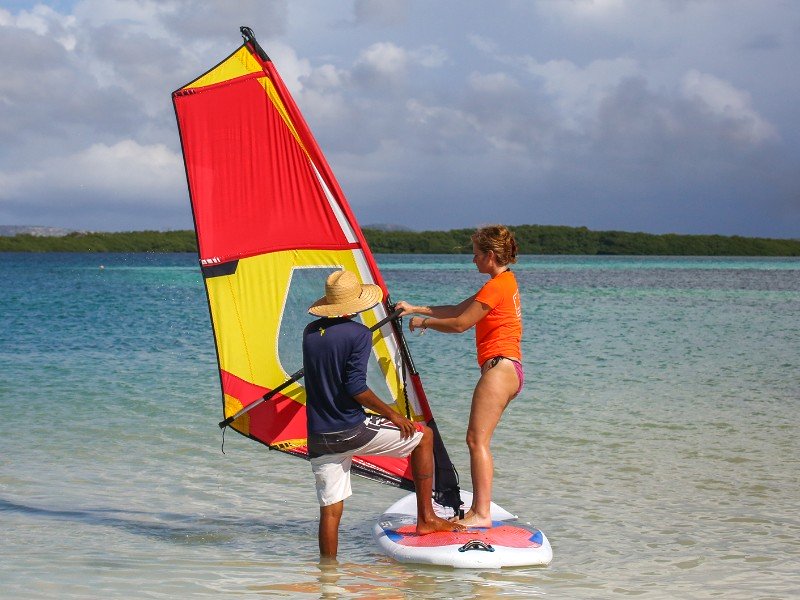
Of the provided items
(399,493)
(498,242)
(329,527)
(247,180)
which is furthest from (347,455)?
(399,493)

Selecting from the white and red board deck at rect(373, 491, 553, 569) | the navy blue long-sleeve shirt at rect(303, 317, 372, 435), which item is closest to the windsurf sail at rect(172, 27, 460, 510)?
the white and red board deck at rect(373, 491, 553, 569)

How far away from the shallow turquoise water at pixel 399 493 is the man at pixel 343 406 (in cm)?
58

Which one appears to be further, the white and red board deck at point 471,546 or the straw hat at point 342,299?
the white and red board deck at point 471,546

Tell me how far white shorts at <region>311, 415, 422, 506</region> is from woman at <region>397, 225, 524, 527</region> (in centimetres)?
37

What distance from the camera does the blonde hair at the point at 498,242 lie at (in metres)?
5.14

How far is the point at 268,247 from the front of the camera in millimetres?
5773

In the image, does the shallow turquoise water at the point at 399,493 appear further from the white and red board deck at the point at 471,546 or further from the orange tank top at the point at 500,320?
the orange tank top at the point at 500,320

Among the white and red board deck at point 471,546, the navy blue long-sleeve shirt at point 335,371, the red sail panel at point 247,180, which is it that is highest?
the red sail panel at point 247,180

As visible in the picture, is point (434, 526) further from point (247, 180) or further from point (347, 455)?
point (247, 180)

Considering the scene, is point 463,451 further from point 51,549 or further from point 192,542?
point 51,549

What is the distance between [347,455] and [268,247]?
1381 millimetres

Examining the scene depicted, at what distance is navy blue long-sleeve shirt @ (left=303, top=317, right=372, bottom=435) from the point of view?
4855mm

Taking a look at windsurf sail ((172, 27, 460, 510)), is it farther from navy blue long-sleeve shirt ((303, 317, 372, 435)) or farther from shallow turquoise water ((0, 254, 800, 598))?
shallow turquoise water ((0, 254, 800, 598))

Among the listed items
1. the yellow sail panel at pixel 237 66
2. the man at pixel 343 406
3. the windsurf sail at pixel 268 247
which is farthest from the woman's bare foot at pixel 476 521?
the yellow sail panel at pixel 237 66
